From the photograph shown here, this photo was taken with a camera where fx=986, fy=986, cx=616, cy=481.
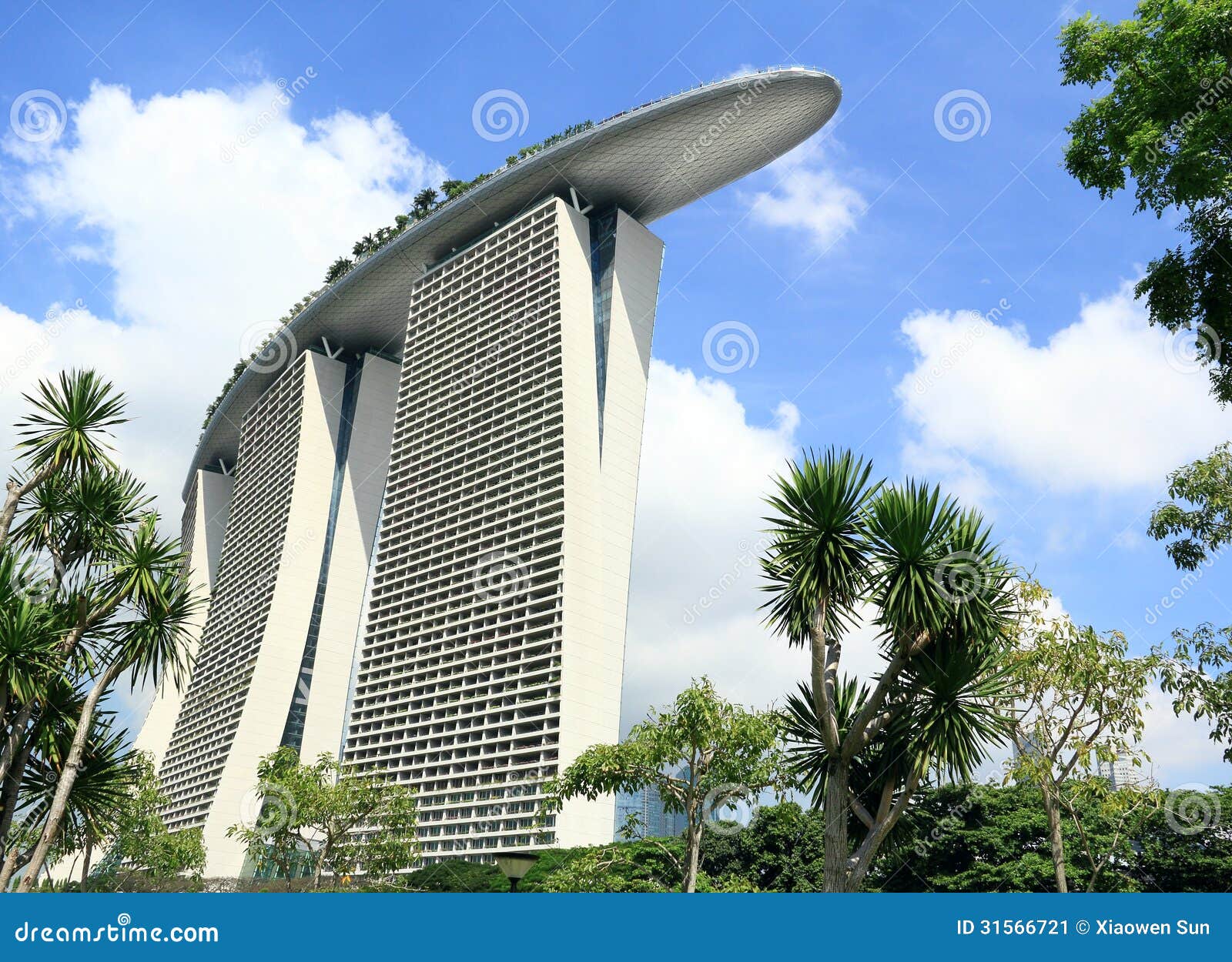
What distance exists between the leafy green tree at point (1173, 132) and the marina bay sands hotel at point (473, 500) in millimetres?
46376

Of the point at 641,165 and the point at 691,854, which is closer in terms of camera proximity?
the point at 691,854

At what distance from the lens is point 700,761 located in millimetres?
21703

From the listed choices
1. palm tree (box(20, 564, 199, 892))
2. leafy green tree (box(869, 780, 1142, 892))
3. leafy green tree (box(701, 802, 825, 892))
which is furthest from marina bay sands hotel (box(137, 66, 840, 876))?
palm tree (box(20, 564, 199, 892))

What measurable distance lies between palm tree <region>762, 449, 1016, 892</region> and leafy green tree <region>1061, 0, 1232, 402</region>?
480 cm

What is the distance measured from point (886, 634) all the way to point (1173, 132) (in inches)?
344

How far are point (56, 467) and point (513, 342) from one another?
178 ft

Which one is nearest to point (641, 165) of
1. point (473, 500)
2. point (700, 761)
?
point (473, 500)

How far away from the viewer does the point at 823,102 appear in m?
66.9

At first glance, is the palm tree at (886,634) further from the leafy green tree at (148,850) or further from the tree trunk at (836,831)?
the leafy green tree at (148,850)

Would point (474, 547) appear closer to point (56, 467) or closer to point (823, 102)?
point (823, 102)

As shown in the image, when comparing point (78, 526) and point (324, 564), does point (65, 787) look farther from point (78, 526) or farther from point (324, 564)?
point (324, 564)

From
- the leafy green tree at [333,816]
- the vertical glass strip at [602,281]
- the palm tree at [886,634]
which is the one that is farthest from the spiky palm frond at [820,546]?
the vertical glass strip at [602,281]

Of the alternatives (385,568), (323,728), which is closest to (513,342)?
(385,568)

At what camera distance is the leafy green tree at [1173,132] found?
13.8m
